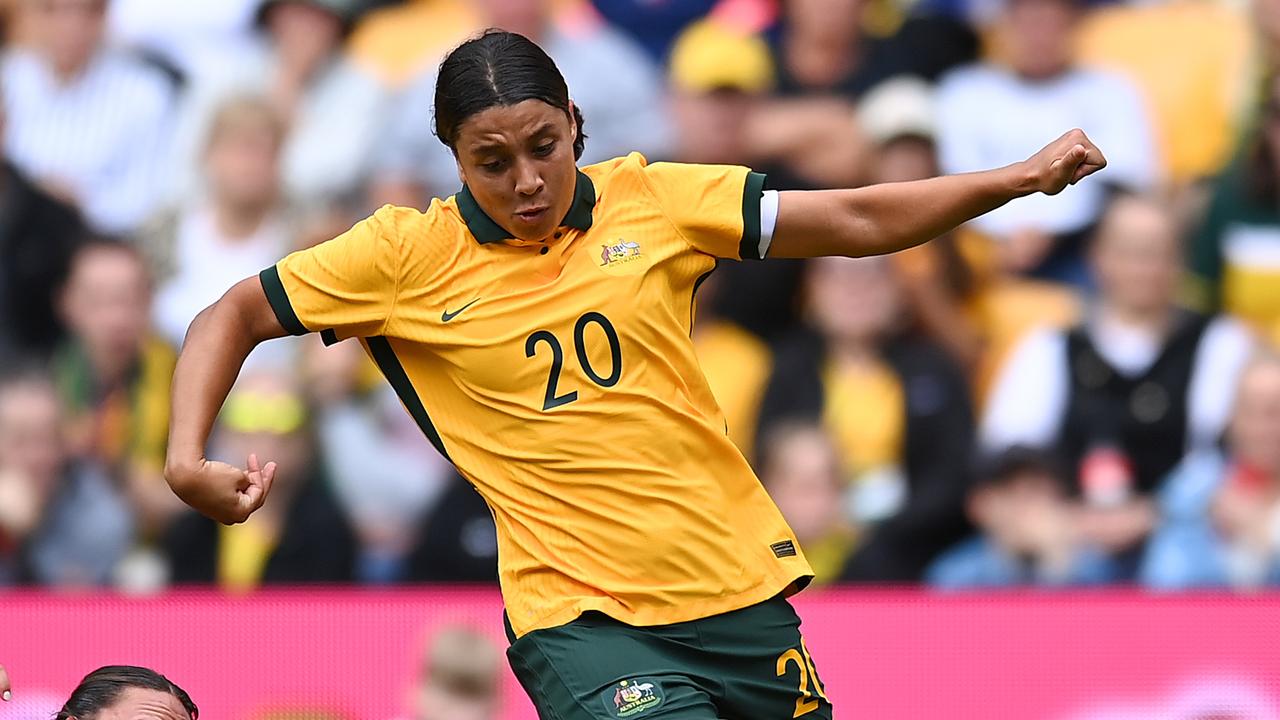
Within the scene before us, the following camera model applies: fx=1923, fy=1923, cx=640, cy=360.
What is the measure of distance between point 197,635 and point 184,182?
113 inches

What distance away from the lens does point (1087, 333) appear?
26.0 feet

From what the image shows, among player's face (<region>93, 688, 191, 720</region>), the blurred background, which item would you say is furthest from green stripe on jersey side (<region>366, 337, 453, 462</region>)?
the blurred background

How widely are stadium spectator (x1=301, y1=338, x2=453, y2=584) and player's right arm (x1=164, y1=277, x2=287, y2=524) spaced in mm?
3894

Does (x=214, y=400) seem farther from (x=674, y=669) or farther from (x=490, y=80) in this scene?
(x=674, y=669)

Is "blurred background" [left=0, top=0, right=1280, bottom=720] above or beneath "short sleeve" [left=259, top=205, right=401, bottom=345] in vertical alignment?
above

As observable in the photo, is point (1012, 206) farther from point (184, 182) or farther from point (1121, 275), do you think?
point (184, 182)

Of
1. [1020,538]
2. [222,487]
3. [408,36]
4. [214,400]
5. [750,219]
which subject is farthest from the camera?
[408,36]

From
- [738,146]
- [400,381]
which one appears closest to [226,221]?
[738,146]

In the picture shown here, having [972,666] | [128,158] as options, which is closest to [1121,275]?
[972,666]

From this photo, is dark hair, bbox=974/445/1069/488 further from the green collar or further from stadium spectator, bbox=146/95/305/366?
the green collar

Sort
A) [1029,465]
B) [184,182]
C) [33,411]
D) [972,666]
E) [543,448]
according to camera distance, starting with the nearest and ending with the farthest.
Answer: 1. [543,448]
2. [972,666]
3. [1029,465]
4. [33,411]
5. [184,182]

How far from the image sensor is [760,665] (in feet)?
13.2

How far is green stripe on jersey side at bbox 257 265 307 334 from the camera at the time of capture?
3992mm

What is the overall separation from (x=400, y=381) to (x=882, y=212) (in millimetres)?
1091
